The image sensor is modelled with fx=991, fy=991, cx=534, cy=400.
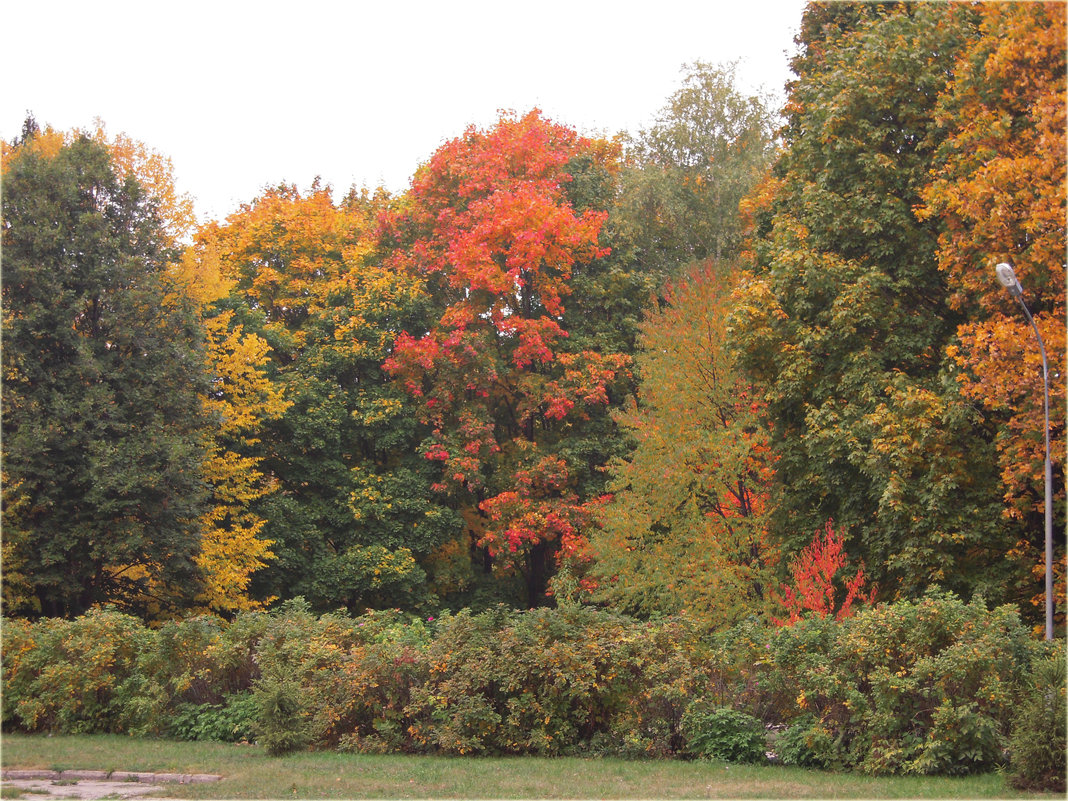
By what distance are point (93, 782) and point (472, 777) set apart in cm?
414

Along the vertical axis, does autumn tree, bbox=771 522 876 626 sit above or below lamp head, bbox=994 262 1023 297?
below

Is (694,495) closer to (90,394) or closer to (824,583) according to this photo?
(824,583)

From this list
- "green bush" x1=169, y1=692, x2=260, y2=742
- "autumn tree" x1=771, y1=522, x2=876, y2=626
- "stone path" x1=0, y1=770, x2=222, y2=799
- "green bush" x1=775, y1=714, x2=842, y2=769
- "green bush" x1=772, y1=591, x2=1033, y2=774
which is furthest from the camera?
"autumn tree" x1=771, y1=522, x2=876, y2=626

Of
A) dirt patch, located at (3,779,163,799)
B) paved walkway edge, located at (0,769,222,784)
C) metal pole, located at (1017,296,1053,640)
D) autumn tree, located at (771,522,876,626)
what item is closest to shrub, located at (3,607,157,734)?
paved walkway edge, located at (0,769,222,784)

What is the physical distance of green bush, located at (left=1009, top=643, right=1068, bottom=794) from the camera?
31.9 feet

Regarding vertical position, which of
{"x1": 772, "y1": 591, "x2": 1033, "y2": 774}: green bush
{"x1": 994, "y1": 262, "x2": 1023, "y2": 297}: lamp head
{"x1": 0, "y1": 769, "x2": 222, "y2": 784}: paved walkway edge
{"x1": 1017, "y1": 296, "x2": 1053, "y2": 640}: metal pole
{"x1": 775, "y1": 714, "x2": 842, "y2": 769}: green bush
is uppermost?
{"x1": 994, "y1": 262, "x2": 1023, "y2": 297}: lamp head

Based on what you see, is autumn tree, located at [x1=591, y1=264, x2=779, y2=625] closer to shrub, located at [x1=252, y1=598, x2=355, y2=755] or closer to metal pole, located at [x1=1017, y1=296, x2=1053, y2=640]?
metal pole, located at [x1=1017, y1=296, x2=1053, y2=640]

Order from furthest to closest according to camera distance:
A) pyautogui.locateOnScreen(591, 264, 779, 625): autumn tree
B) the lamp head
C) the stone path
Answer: pyautogui.locateOnScreen(591, 264, 779, 625): autumn tree, the lamp head, the stone path

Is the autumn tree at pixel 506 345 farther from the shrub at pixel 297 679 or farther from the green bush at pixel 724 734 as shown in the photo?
the green bush at pixel 724 734

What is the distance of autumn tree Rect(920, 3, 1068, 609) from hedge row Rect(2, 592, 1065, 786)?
4979 millimetres

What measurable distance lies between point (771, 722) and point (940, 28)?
13.6 m

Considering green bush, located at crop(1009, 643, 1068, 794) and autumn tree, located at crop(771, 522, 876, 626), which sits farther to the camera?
autumn tree, located at crop(771, 522, 876, 626)

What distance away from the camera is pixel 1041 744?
9.75m

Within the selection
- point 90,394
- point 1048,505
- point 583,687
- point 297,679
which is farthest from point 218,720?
point 1048,505
